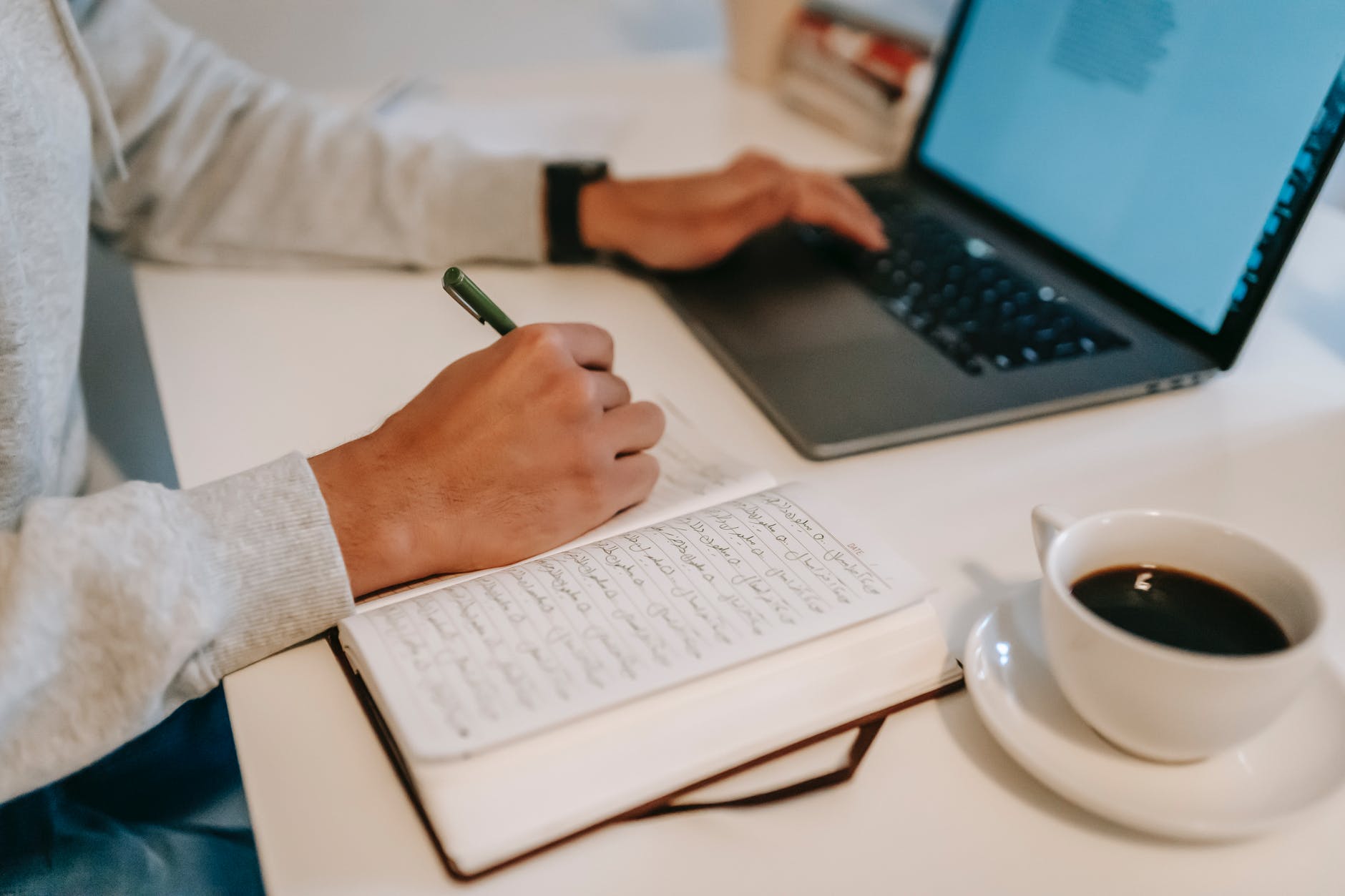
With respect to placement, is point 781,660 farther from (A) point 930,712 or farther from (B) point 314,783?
(B) point 314,783

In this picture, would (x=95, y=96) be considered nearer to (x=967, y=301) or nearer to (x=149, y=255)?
(x=149, y=255)

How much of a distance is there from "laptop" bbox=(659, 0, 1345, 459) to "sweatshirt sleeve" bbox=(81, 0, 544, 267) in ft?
0.59

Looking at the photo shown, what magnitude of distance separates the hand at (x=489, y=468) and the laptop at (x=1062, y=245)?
0.14 meters

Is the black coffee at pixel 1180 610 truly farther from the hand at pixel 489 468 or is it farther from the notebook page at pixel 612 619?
the hand at pixel 489 468

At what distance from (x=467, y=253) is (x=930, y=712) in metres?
0.55

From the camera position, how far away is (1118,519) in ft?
1.35

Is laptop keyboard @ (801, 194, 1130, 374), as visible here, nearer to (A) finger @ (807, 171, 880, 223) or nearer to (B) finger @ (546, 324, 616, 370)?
(A) finger @ (807, 171, 880, 223)

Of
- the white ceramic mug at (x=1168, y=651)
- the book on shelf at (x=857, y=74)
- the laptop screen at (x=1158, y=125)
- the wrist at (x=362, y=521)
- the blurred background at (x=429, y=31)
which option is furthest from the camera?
the blurred background at (x=429, y=31)

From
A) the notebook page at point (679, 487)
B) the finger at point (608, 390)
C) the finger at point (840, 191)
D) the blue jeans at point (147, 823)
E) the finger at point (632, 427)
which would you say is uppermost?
the finger at point (840, 191)

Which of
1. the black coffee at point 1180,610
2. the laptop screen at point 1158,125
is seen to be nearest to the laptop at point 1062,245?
the laptop screen at point 1158,125

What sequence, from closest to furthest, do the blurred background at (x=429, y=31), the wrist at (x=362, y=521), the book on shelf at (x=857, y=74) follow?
1. the wrist at (x=362, y=521)
2. the book on shelf at (x=857, y=74)
3. the blurred background at (x=429, y=31)

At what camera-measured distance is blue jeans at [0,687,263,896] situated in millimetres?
522

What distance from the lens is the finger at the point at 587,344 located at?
548 millimetres


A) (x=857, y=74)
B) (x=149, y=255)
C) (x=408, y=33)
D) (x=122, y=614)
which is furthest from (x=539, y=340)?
(x=408, y=33)
